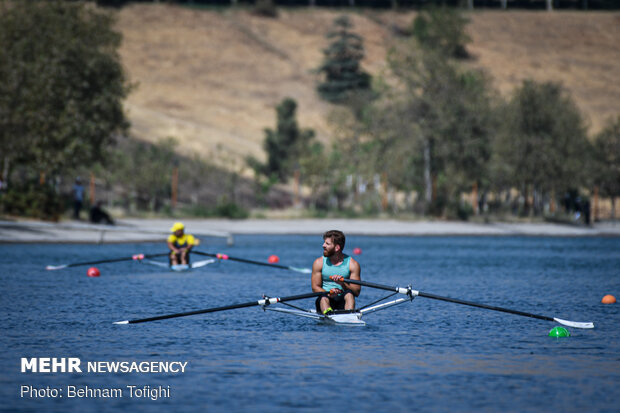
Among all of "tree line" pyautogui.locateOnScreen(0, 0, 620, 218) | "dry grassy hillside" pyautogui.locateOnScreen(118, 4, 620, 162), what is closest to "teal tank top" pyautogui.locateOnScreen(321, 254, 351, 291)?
"tree line" pyautogui.locateOnScreen(0, 0, 620, 218)

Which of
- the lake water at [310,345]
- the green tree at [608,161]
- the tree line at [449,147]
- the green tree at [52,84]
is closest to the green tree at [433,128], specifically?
the tree line at [449,147]

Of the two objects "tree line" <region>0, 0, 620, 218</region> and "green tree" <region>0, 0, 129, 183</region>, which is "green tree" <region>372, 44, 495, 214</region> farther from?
"green tree" <region>0, 0, 129, 183</region>

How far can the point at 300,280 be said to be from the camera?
2638 centimetres

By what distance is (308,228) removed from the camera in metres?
53.8

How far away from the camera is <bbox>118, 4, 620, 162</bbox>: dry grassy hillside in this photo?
4988 inches

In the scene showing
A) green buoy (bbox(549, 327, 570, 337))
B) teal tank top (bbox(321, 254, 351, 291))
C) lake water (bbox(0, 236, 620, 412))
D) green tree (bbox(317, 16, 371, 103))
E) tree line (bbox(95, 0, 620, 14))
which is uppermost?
tree line (bbox(95, 0, 620, 14))

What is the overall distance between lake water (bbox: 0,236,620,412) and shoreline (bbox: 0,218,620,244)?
1305 centimetres

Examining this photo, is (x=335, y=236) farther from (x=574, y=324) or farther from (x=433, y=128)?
(x=433, y=128)

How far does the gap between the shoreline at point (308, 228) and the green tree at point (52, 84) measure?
4.38m

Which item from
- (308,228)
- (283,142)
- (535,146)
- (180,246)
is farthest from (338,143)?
(180,246)

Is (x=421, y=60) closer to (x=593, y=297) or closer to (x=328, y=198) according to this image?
(x=328, y=198)

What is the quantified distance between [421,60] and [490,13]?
118274 millimetres

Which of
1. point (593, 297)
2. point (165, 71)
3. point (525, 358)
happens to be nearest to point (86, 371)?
point (525, 358)

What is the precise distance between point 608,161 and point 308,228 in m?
34.4
